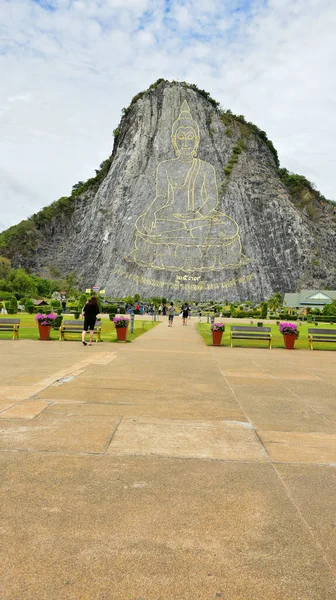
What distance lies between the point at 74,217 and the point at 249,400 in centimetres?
8021

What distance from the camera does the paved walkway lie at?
2.13m

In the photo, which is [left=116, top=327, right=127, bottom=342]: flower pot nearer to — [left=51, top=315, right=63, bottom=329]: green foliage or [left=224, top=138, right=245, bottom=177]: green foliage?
[left=51, top=315, right=63, bottom=329]: green foliage

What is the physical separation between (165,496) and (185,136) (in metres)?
80.8

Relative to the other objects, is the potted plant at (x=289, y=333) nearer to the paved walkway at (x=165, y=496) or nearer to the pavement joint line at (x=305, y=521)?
the paved walkway at (x=165, y=496)

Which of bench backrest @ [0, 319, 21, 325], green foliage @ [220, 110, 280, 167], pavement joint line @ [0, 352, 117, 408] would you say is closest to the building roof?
green foliage @ [220, 110, 280, 167]

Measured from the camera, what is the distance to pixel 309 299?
6131 cm

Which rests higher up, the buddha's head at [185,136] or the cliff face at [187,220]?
the buddha's head at [185,136]

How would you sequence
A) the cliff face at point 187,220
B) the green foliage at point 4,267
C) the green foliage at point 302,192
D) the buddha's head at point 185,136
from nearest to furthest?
the cliff face at point 187,220 → the green foliage at point 4,267 → the buddha's head at point 185,136 → the green foliage at point 302,192

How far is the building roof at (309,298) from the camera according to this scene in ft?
198

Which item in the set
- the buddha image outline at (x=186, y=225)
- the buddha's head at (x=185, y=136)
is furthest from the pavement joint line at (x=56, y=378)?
the buddha's head at (x=185, y=136)

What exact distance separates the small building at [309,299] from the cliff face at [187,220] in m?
3.96

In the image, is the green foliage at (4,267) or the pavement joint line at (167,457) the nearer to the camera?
the pavement joint line at (167,457)

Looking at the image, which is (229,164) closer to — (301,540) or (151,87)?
(151,87)

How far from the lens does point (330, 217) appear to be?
8119cm
